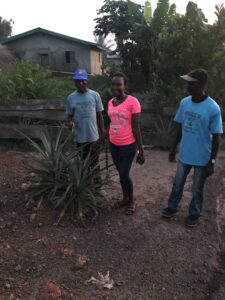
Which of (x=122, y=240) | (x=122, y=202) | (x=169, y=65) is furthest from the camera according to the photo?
(x=169, y=65)

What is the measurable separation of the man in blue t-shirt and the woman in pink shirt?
49 centimetres

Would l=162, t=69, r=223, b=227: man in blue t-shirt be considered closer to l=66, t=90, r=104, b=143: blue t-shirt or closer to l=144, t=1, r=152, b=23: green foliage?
l=66, t=90, r=104, b=143: blue t-shirt

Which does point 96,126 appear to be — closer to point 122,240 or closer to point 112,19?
point 122,240

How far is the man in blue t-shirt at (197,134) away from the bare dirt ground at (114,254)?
419 mm

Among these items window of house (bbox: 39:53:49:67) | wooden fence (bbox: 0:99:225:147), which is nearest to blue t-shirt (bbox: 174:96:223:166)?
wooden fence (bbox: 0:99:225:147)

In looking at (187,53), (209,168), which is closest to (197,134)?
(209,168)

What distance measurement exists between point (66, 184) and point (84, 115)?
0.93 m

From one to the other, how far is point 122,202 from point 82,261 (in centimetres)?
135

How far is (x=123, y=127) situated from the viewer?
451 centimetres

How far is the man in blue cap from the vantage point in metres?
5.05

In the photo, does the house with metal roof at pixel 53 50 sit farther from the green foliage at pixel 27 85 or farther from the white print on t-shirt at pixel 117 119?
the white print on t-shirt at pixel 117 119

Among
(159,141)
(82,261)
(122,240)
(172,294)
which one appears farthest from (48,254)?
(159,141)

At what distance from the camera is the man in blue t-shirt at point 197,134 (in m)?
4.15

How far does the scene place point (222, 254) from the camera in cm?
423
